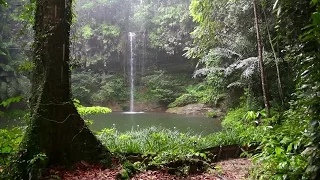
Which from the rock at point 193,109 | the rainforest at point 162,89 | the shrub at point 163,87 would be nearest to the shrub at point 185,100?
the rainforest at point 162,89

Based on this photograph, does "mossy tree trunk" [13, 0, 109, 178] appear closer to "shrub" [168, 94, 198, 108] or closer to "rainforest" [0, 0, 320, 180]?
"rainforest" [0, 0, 320, 180]

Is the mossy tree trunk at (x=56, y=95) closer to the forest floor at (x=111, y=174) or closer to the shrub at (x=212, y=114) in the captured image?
the forest floor at (x=111, y=174)

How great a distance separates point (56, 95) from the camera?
438 cm

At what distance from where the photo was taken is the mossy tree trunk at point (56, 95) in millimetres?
4246

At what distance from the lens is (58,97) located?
14.4ft

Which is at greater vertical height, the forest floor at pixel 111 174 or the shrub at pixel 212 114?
the forest floor at pixel 111 174

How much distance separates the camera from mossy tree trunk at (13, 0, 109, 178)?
4246 mm

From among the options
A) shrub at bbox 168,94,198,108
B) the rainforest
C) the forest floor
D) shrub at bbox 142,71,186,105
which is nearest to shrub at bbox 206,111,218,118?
the rainforest

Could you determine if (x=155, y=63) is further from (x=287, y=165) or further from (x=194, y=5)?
(x=287, y=165)

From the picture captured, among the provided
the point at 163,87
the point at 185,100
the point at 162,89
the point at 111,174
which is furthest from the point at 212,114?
the point at 111,174

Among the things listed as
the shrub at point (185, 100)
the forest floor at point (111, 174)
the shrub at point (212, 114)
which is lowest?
the shrub at point (212, 114)

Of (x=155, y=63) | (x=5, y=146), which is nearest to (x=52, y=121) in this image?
(x=5, y=146)

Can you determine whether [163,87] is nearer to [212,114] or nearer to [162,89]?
[162,89]

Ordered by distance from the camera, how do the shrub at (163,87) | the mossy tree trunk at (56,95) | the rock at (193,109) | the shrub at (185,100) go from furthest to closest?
the shrub at (163,87) → the shrub at (185,100) → the rock at (193,109) → the mossy tree trunk at (56,95)
